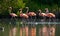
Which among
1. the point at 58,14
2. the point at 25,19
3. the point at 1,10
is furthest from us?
the point at 58,14

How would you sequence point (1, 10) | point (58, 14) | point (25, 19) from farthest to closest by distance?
point (58, 14)
point (1, 10)
point (25, 19)

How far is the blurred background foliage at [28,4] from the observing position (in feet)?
101

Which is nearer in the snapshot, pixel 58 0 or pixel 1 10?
pixel 1 10

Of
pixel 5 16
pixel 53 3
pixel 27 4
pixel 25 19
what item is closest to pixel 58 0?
pixel 53 3

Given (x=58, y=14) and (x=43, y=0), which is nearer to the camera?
(x=58, y=14)

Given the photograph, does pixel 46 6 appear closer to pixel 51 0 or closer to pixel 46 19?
pixel 51 0

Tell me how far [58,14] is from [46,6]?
356 cm

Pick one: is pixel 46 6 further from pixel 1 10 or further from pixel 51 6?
pixel 1 10

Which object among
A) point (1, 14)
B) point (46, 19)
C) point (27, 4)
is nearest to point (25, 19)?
point (46, 19)

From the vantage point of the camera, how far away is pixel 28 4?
118ft

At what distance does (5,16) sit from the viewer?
32.7 m

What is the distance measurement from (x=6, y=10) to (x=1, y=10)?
1161 millimetres

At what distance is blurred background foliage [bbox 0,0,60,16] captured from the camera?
30797mm

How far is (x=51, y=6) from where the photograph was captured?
36156mm
